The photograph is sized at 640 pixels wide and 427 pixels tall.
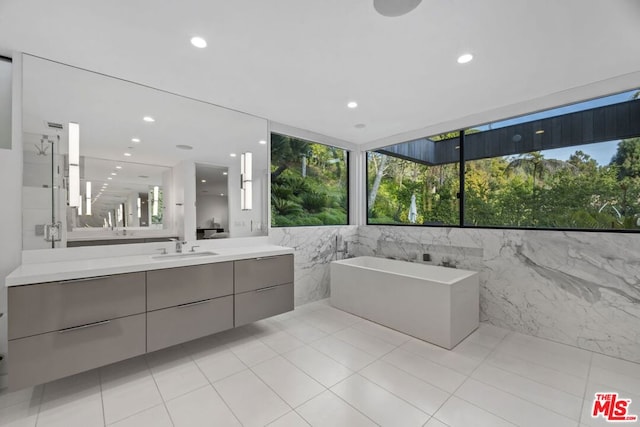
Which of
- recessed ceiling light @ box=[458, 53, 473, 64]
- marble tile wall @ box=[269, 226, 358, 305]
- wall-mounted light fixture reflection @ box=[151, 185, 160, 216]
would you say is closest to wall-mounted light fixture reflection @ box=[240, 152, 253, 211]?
marble tile wall @ box=[269, 226, 358, 305]

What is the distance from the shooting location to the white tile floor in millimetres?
1695

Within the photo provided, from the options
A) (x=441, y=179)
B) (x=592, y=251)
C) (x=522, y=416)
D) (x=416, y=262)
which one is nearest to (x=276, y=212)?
(x=416, y=262)

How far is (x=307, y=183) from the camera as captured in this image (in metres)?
4.38

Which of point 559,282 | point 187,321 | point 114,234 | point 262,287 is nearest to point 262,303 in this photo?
point 262,287

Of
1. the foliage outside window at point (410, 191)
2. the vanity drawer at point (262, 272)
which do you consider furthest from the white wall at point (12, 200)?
the foliage outside window at point (410, 191)

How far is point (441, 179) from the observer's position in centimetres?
378

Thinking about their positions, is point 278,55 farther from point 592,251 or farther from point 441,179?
point 592,251

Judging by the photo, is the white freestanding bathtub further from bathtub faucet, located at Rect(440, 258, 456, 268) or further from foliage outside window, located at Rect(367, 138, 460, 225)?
foliage outside window, located at Rect(367, 138, 460, 225)

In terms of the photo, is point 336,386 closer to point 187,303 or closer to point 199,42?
point 187,303

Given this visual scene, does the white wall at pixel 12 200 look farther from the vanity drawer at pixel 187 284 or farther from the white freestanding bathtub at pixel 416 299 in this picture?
the white freestanding bathtub at pixel 416 299

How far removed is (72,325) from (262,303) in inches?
58.5

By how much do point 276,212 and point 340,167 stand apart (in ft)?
5.05

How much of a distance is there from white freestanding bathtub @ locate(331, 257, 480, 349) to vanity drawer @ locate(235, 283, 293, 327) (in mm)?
908

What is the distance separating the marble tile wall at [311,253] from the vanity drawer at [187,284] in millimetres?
1069
